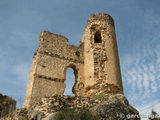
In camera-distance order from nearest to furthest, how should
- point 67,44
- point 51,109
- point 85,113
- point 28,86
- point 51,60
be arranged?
1. point 85,113
2. point 51,109
3. point 28,86
4. point 51,60
5. point 67,44

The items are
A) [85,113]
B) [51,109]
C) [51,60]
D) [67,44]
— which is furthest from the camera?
[67,44]

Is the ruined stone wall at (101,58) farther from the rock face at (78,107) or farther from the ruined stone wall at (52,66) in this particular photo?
the rock face at (78,107)

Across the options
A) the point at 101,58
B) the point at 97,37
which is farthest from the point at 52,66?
the point at 97,37

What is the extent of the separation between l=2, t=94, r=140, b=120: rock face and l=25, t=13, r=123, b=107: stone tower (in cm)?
233

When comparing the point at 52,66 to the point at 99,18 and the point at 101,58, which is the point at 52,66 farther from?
the point at 99,18

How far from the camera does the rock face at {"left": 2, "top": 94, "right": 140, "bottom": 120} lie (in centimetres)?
686

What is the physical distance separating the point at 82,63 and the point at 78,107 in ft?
18.3

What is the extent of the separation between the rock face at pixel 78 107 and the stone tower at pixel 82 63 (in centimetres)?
233

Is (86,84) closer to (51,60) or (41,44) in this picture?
(51,60)

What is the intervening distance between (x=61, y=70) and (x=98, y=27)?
162 inches

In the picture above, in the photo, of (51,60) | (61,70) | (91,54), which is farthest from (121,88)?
(51,60)

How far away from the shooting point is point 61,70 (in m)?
12.0

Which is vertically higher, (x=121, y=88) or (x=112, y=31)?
(x=112, y=31)

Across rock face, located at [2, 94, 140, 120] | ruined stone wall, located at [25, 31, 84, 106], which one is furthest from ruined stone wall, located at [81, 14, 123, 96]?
rock face, located at [2, 94, 140, 120]
